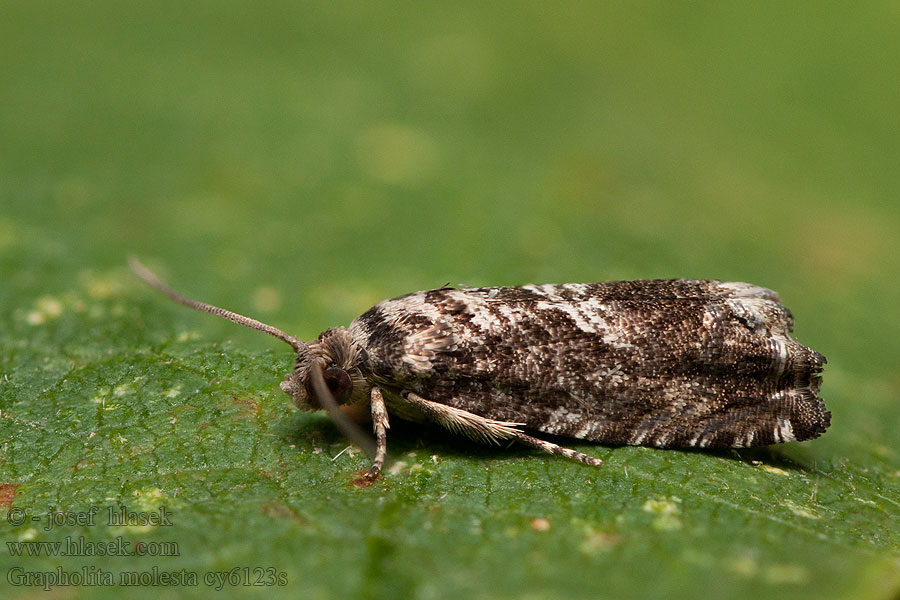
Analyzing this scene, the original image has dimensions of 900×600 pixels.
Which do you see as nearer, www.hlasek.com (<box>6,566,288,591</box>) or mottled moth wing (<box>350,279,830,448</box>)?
www.hlasek.com (<box>6,566,288,591</box>)

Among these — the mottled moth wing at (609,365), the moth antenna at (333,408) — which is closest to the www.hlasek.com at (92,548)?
the moth antenna at (333,408)

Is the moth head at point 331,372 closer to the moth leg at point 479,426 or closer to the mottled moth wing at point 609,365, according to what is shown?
the mottled moth wing at point 609,365

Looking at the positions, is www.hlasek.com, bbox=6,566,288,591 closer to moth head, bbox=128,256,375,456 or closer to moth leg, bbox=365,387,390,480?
moth leg, bbox=365,387,390,480

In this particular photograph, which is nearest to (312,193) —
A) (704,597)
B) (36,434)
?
(36,434)

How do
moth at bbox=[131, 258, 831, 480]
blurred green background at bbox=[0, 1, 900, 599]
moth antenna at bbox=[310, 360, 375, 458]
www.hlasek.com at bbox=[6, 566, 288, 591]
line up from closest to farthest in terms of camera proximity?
www.hlasek.com at bbox=[6, 566, 288, 591], blurred green background at bbox=[0, 1, 900, 599], moth antenna at bbox=[310, 360, 375, 458], moth at bbox=[131, 258, 831, 480]

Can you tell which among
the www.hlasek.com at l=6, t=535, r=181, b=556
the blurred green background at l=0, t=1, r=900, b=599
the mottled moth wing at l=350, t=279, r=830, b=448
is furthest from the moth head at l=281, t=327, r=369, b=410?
the www.hlasek.com at l=6, t=535, r=181, b=556

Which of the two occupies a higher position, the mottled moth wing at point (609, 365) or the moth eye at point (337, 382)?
the mottled moth wing at point (609, 365)

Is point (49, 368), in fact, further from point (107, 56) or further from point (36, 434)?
point (107, 56)
